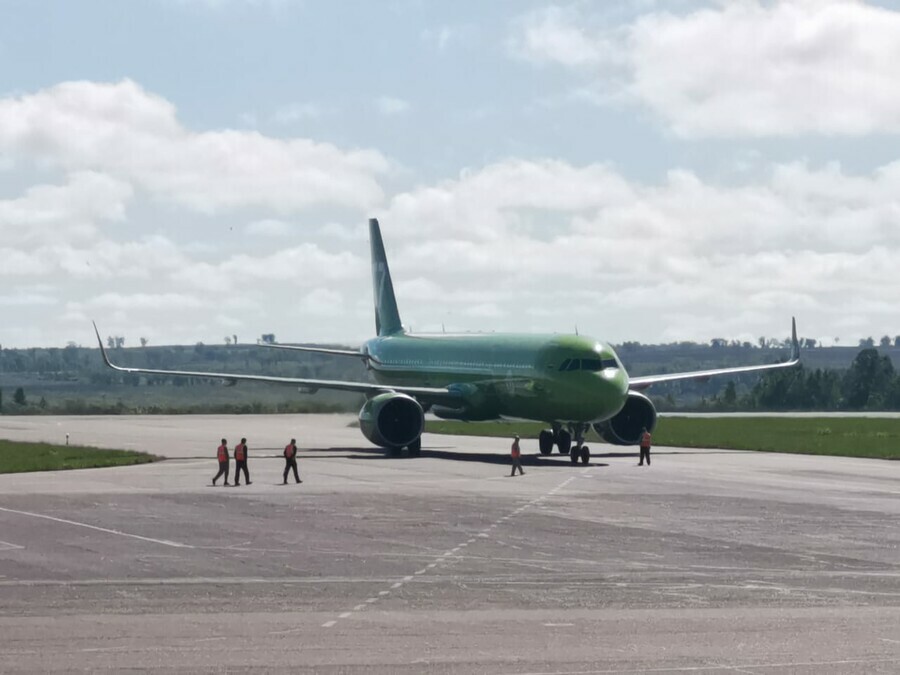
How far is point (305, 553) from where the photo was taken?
30438 mm

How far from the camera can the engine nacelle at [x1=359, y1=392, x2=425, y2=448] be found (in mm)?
64000

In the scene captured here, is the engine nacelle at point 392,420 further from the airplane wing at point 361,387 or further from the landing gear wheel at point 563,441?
the landing gear wheel at point 563,441

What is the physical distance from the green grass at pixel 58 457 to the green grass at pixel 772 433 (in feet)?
84.4

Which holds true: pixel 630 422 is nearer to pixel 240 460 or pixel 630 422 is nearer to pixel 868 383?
pixel 240 460

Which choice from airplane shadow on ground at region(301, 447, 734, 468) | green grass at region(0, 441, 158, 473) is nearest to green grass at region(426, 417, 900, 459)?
airplane shadow on ground at region(301, 447, 734, 468)

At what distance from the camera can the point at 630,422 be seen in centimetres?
6725

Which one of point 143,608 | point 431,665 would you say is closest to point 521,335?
point 143,608

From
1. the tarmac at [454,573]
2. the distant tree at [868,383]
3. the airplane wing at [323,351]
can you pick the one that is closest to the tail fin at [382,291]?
the airplane wing at [323,351]

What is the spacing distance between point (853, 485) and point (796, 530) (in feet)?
47.7

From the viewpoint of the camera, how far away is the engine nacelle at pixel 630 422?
6669 cm

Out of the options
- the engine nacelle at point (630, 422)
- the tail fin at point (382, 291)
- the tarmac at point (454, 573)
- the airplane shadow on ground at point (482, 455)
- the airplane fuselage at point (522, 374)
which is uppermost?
the tail fin at point (382, 291)

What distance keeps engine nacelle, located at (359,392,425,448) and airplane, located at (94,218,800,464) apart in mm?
44

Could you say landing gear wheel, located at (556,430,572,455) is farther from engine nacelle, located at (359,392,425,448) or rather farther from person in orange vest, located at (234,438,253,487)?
person in orange vest, located at (234,438,253,487)

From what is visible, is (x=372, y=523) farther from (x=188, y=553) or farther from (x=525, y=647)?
(x=525, y=647)
